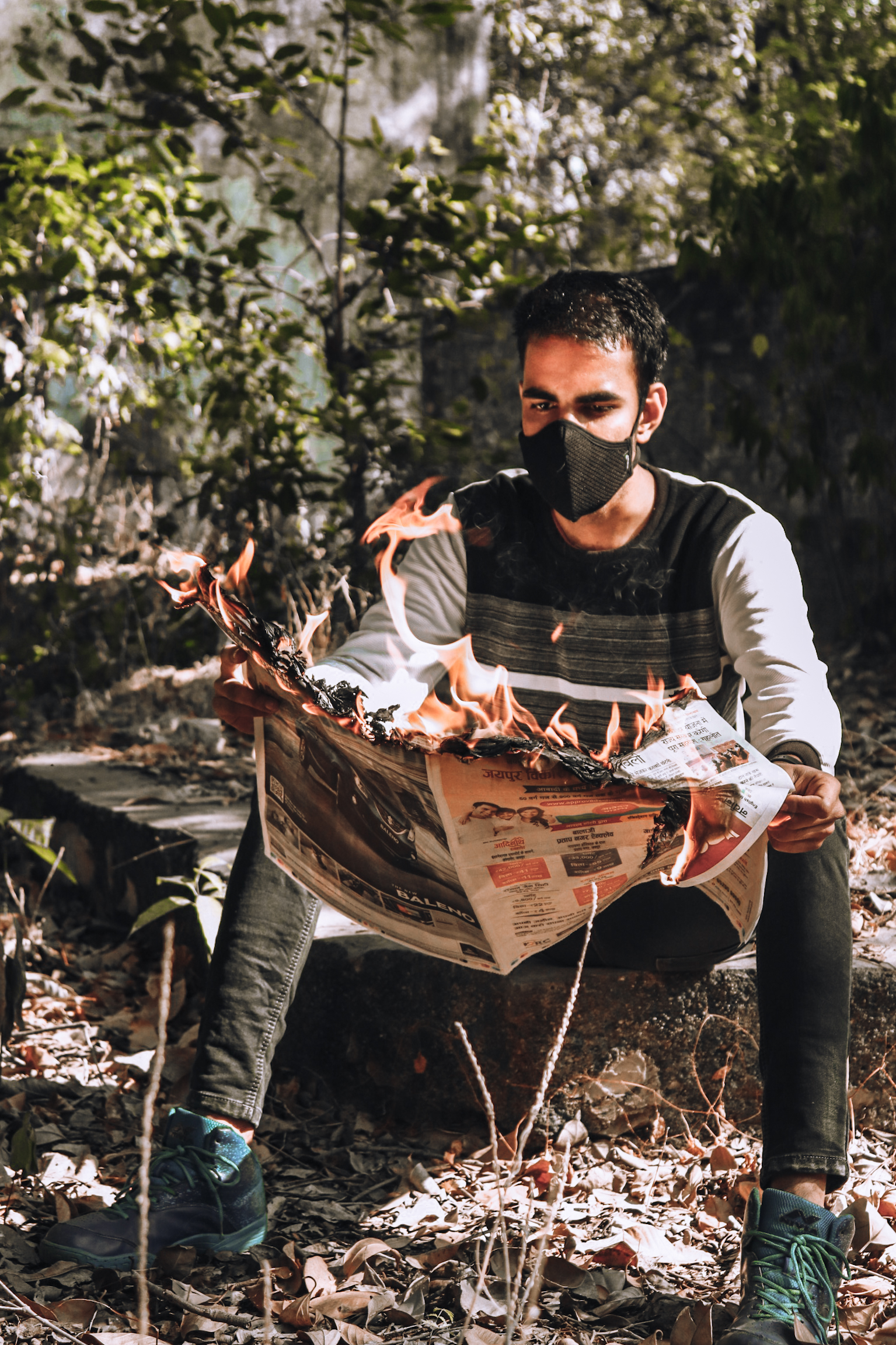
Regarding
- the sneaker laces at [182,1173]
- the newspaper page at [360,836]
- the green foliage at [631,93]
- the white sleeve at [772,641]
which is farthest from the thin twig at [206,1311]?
the green foliage at [631,93]

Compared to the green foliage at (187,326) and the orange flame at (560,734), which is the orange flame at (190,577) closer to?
the orange flame at (560,734)

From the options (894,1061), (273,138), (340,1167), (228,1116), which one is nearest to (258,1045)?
(228,1116)

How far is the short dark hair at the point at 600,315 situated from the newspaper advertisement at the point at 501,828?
0.91 metres

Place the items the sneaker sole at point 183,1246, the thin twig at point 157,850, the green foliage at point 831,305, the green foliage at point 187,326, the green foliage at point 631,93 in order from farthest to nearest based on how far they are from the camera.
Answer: the green foliage at point 631,93 → the green foliage at point 831,305 → the green foliage at point 187,326 → the thin twig at point 157,850 → the sneaker sole at point 183,1246

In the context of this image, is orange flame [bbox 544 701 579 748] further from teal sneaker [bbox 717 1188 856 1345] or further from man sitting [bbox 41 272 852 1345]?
teal sneaker [bbox 717 1188 856 1345]

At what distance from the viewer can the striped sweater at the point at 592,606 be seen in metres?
Answer: 2.08

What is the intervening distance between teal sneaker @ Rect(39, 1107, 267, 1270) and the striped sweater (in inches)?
30.9

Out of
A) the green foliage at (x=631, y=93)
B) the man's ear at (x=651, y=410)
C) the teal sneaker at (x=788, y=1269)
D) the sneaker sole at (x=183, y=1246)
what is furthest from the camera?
the green foliage at (x=631, y=93)

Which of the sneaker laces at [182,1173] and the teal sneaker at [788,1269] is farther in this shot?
the sneaker laces at [182,1173]

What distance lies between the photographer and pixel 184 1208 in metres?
1.86

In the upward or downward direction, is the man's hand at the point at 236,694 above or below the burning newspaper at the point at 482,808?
above

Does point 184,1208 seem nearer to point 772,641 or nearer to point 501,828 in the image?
point 501,828

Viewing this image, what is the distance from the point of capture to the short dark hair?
214 cm

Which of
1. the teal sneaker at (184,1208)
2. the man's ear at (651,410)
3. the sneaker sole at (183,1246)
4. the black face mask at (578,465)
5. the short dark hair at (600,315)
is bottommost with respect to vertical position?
the sneaker sole at (183,1246)
